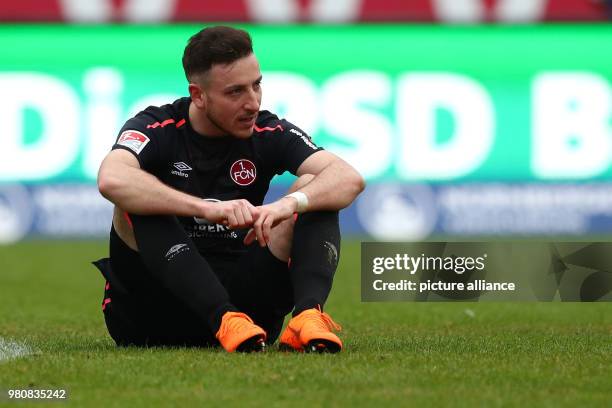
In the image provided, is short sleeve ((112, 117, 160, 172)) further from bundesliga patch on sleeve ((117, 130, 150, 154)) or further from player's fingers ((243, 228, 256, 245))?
player's fingers ((243, 228, 256, 245))

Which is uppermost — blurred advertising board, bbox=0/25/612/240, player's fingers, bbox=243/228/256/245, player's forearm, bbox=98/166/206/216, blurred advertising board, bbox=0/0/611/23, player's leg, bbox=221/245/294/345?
blurred advertising board, bbox=0/0/611/23

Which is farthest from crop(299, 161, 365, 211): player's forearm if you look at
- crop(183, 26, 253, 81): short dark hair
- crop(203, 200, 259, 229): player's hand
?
crop(183, 26, 253, 81): short dark hair

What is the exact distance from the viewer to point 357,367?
4754 millimetres

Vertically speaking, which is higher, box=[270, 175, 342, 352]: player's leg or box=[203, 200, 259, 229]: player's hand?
box=[203, 200, 259, 229]: player's hand

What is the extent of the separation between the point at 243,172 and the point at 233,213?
52 centimetres

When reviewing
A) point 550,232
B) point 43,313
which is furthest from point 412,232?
point 43,313

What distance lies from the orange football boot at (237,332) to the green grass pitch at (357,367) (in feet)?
0.18

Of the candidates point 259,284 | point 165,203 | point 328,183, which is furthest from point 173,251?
point 328,183

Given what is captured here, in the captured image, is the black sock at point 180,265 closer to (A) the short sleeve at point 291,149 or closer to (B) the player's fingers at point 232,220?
(B) the player's fingers at point 232,220

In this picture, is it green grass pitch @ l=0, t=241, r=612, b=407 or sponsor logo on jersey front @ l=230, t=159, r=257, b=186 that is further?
sponsor logo on jersey front @ l=230, t=159, r=257, b=186

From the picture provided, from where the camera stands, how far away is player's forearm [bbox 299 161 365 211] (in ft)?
16.7

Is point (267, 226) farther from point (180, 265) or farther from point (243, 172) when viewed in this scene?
point (243, 172)

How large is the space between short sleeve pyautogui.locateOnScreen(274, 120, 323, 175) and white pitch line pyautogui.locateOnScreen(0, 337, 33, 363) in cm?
133

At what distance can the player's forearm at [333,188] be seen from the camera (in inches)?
200
